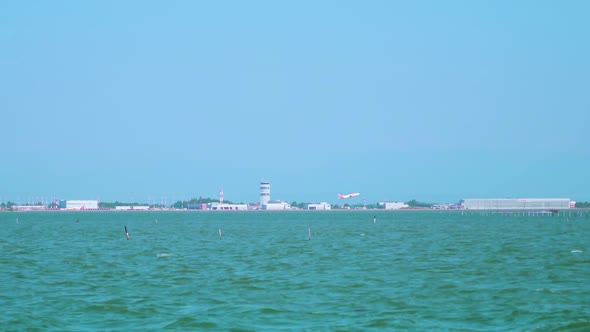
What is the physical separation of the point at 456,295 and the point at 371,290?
151 inches

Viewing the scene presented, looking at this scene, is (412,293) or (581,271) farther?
(581,271)

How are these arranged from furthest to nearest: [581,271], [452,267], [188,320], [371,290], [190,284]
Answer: [452,267], [581,271], [190,284], [371,290], [188,320]

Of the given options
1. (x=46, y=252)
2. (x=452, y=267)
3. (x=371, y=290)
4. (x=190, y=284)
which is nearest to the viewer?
(x=371, y=290)

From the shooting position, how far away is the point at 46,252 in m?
58.7

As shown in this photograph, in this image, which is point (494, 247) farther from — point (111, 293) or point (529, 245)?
point (111, 293)

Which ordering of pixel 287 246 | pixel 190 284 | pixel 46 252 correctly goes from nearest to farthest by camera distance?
pixel 190 284 < pixel 46 252 < pixel 287 246

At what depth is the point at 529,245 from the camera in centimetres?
6209

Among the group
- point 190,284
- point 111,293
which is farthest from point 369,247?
point 111,293

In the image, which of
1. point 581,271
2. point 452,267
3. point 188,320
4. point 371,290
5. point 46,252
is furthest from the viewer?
point 46,252

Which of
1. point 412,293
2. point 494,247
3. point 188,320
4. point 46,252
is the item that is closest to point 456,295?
point 412,293

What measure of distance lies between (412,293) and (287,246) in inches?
1278

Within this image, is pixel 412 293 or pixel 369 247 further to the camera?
pixel 369 247

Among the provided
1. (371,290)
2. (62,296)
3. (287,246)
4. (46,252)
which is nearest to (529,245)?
(287,246)

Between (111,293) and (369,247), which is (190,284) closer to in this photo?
(111,293)
